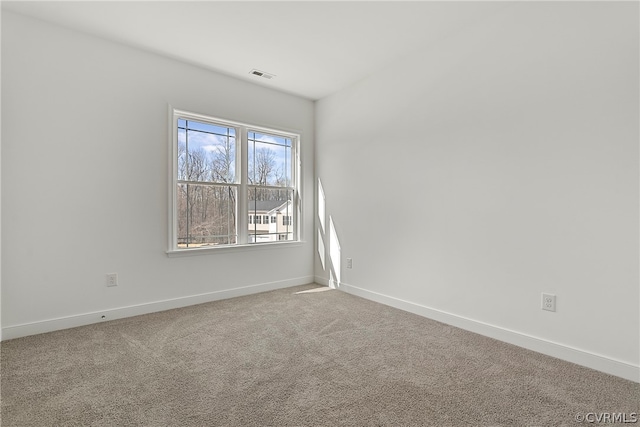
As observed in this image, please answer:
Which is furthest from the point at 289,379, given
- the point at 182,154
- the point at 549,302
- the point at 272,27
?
the point at 272,27

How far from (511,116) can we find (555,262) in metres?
1.15

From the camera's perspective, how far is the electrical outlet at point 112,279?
2.98m

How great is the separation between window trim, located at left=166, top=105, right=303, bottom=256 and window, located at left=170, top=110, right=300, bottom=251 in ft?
0.03

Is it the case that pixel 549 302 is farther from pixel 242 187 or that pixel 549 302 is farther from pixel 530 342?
pixel 242 187

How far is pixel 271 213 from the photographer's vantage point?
421 cm

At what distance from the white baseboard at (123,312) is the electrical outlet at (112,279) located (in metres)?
0.24

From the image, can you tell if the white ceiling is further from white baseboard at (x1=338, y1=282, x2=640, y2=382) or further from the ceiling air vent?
white baseboard at (x1=338, y1=282, x2=640, y2=382)

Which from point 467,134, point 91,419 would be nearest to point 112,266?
point 91,419

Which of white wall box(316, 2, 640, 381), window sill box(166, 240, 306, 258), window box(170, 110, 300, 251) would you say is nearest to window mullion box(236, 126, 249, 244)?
window box(170, 110, 300, 251)

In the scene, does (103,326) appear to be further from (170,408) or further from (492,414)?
(492,414)

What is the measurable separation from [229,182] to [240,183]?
0.14m

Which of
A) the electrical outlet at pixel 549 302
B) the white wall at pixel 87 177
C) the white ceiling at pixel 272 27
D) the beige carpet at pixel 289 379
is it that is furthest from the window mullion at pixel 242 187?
the electrical outlet at pixel 549 302

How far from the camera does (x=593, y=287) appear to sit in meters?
2.10

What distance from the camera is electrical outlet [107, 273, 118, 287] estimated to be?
2.98 meters
